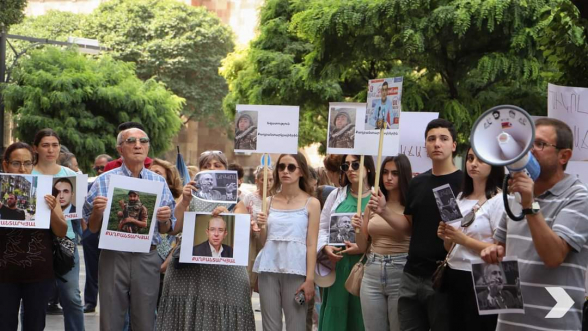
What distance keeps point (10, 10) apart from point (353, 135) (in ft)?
30.0

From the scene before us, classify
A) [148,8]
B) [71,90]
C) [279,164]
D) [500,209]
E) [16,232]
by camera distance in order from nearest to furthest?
[500,209] < [16,232] < [279,164] < [71,90] < [148,8]

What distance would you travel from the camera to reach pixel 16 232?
24.1 feet

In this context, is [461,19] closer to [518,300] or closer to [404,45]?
[404,45]

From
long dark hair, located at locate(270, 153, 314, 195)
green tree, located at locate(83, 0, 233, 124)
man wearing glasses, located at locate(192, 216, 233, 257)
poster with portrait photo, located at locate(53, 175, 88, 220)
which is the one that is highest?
green tree, located at locate(83, 0, 233, 124)

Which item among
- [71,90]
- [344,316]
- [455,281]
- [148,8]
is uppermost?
[148,8]

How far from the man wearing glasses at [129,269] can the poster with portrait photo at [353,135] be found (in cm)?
147

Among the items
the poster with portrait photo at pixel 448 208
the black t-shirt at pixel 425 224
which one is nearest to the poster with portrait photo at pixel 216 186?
the black t-shirt at pixel 425 224

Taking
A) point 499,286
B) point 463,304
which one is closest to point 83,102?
point 463,304

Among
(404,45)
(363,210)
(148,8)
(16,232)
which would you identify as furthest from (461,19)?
(148,8)

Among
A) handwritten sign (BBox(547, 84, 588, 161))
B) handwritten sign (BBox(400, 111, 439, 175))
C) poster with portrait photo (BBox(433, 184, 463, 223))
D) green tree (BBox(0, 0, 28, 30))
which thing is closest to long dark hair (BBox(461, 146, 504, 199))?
handwritten sign (BBox(547, 84, 588, 161))

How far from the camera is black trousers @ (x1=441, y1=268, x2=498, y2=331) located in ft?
19.9

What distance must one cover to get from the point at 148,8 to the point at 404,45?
135 feet

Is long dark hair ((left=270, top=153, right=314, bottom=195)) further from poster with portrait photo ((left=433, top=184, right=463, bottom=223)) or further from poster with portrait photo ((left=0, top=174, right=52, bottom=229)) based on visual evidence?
poster with portrait photo ((left=433, top=184, right=463, bottom=223))

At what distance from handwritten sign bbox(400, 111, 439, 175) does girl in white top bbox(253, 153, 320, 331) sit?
1242 millimetres
